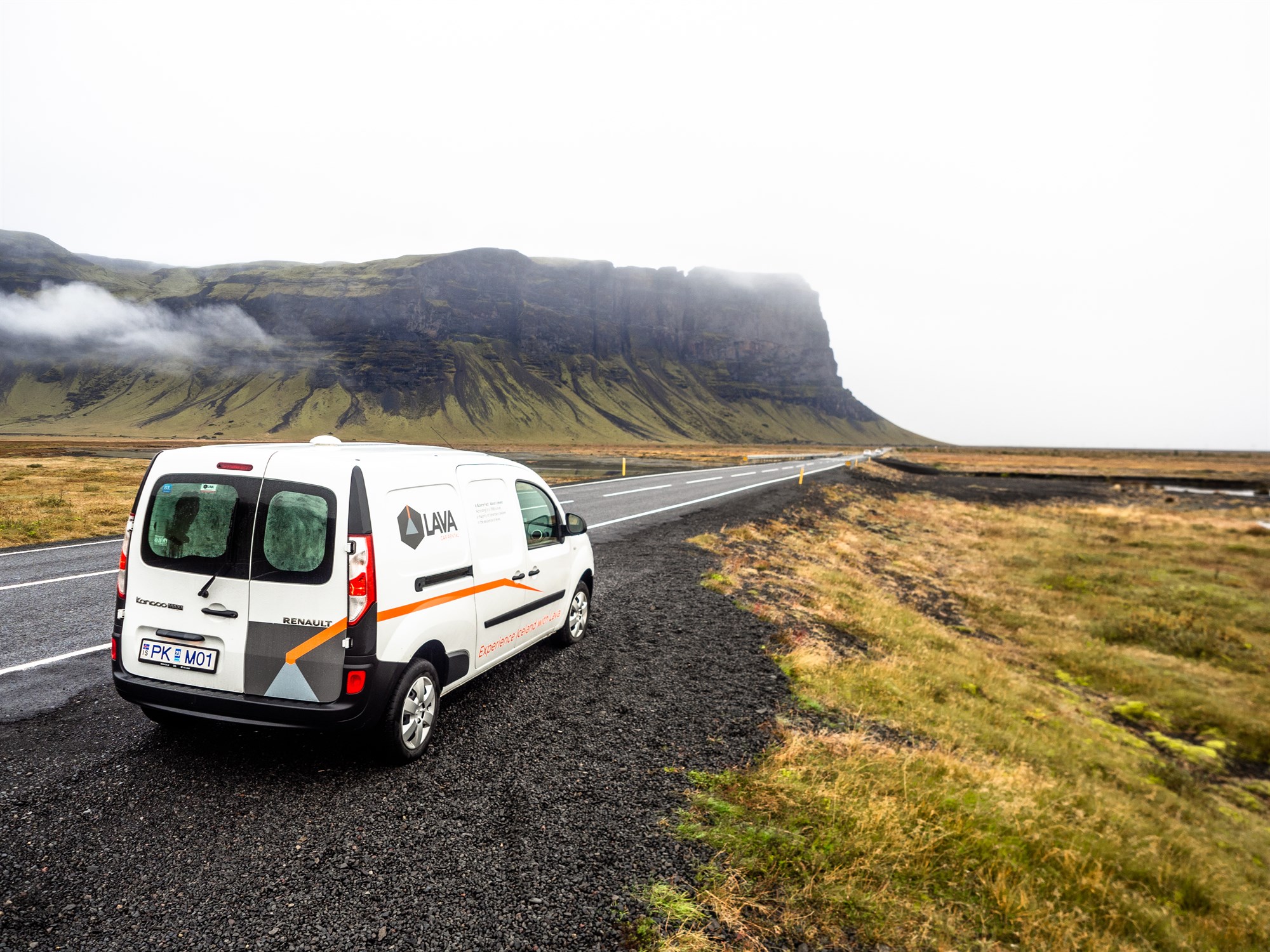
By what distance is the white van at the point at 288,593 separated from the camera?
392 cm

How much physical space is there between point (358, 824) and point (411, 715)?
0.82m

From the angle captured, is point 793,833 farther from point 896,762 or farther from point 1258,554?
point 1258,554

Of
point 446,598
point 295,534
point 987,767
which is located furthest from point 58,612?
point 987,767

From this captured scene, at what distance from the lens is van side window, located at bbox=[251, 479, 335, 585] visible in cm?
395

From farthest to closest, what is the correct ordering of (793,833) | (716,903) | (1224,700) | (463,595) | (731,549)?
(731,549) < (1224,700) < (463,595) < (793,833) < (716,903)

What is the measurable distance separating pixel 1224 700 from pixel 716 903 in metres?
14.7

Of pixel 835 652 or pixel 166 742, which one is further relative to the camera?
pixel 835 652

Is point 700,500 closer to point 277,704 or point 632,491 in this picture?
point 632,491

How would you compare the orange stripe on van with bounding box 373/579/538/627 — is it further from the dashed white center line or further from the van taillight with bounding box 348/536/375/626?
the dashed white center line

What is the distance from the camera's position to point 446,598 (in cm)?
466

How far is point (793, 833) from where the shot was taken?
3891 millimetres

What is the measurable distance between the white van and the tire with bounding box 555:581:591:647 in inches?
97.7

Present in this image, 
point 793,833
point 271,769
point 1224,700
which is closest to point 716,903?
point 793,833

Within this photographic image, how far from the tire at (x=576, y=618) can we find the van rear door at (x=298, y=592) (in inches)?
129
